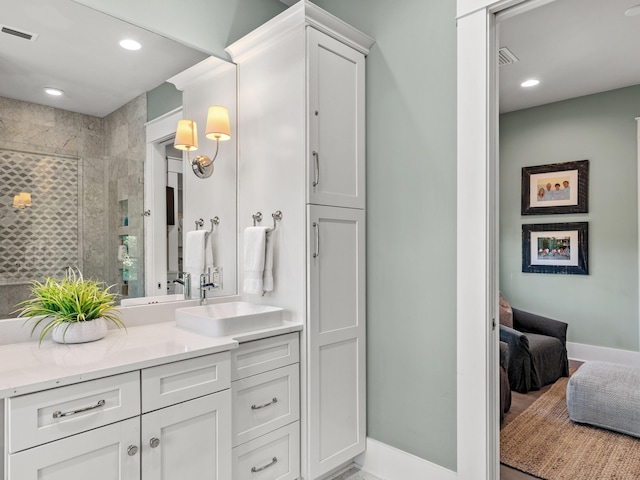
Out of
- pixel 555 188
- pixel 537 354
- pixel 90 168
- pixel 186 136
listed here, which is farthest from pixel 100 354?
pixel 555 188

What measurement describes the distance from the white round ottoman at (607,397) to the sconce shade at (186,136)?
2.83m

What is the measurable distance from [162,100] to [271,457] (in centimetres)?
182

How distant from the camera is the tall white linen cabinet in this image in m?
1.91

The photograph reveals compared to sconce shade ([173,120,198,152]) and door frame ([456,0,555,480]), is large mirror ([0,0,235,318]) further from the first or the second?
door frame ([456,0,555,480])

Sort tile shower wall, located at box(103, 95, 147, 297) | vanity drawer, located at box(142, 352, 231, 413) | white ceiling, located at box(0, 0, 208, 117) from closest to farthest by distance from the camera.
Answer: vanity drawer, located at box(142, 352, 231, 413)
white ceiling, located at box(0, 0, 208, 117)
tile shower wall, located at box(103, 95, 147, 297)

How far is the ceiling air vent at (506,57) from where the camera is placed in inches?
100

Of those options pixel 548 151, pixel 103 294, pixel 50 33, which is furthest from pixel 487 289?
pixel 50 33

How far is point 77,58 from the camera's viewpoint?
1798 mm

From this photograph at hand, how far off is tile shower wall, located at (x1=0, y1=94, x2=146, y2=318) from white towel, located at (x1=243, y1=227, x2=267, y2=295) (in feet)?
1.68

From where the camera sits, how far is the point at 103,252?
182 cm

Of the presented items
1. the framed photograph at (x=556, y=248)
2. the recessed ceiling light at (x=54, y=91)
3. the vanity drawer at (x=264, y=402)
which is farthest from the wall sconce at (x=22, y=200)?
the framed photograph at (x=556, y=248)

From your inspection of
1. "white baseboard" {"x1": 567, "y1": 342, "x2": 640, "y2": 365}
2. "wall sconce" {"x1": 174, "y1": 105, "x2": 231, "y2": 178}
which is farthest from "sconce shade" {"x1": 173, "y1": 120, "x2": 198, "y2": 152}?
"white baseboard" {"x1": 567, "y1": 342, "x2": 640, "y2": 365}

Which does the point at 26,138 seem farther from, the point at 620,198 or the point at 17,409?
the point at 620,198

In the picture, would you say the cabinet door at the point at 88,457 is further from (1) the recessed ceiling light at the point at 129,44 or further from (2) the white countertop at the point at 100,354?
(1) the recessed ceiling light at the point at 129,44
